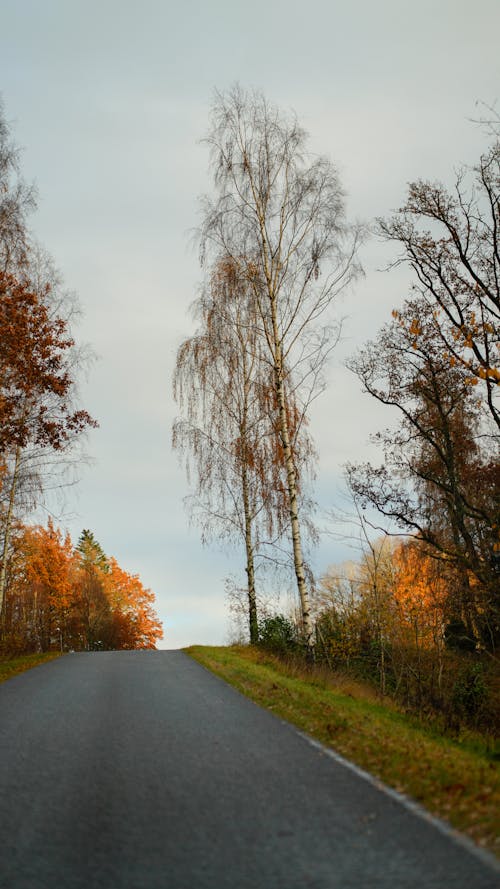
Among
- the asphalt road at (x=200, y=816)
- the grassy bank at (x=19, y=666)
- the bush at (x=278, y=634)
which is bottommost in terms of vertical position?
the asphalt road at (x=200, y=816)

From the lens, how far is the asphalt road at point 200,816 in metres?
3.53

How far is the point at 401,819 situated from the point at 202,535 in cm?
1608

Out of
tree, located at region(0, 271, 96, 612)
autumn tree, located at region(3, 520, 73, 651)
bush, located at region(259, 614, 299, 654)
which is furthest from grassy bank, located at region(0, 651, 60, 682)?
autumn tree, located at region(3, 520, 73, 651)

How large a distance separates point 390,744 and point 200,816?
2.69 m

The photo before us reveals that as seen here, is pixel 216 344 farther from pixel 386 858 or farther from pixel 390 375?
pixel 386 858

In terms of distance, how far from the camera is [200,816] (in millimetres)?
4516

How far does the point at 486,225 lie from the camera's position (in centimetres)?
1379

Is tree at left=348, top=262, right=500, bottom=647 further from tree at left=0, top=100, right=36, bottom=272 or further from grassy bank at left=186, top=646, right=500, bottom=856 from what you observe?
tree at left=0, top=100, right=36, bottom=272

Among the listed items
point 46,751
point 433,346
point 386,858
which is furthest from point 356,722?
point 433,346

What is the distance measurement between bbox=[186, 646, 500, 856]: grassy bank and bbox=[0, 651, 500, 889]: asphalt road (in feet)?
0.85

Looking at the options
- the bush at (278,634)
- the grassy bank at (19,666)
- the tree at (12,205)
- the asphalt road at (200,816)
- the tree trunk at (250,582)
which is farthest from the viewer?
the tree trunk at (250,582)

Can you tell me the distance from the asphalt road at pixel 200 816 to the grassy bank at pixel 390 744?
0.26m

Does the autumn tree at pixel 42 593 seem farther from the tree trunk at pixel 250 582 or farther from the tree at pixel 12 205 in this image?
the tree at pixel 12 205

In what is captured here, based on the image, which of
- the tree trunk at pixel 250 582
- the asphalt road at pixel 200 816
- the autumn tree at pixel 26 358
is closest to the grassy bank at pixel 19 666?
the autumn tree at pixel 26 358
